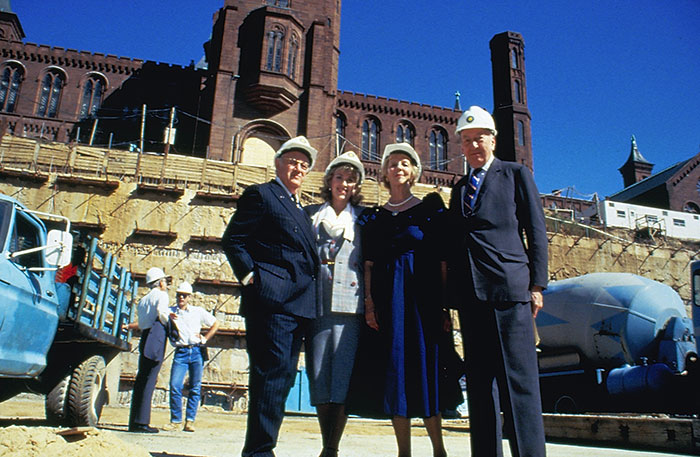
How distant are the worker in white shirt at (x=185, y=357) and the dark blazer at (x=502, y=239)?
485cm

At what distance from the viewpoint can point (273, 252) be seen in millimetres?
3188

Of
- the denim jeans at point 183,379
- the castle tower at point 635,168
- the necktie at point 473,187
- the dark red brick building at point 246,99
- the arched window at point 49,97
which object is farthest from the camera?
the castle tower at point 635,168

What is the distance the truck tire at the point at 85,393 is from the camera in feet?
18.3

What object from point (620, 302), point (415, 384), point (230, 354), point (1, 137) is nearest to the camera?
point (415, 384)

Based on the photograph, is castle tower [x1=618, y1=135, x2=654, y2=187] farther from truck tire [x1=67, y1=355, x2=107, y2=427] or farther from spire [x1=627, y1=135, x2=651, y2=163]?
truck tire [x1=67, y1=355, x2=107, y2=427]

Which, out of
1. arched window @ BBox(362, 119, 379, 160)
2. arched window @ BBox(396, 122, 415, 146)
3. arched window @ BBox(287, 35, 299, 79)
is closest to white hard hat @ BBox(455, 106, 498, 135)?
arched window @ BBox(287, 35, 299, 79)

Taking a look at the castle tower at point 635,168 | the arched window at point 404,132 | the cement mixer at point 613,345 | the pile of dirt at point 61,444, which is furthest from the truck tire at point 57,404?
the castle tower at point 635,168

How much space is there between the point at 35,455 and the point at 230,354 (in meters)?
13.9

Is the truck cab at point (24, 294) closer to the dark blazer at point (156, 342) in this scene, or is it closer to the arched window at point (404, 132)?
the dark blazer at point (156, 342)

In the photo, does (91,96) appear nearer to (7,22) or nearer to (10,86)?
(10,86)

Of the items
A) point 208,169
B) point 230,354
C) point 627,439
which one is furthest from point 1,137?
point 627,439

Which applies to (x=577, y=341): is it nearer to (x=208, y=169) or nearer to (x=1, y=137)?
(x=208, y=169)

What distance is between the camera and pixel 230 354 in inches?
631

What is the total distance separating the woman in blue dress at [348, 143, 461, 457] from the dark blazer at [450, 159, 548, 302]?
0.27 meters
